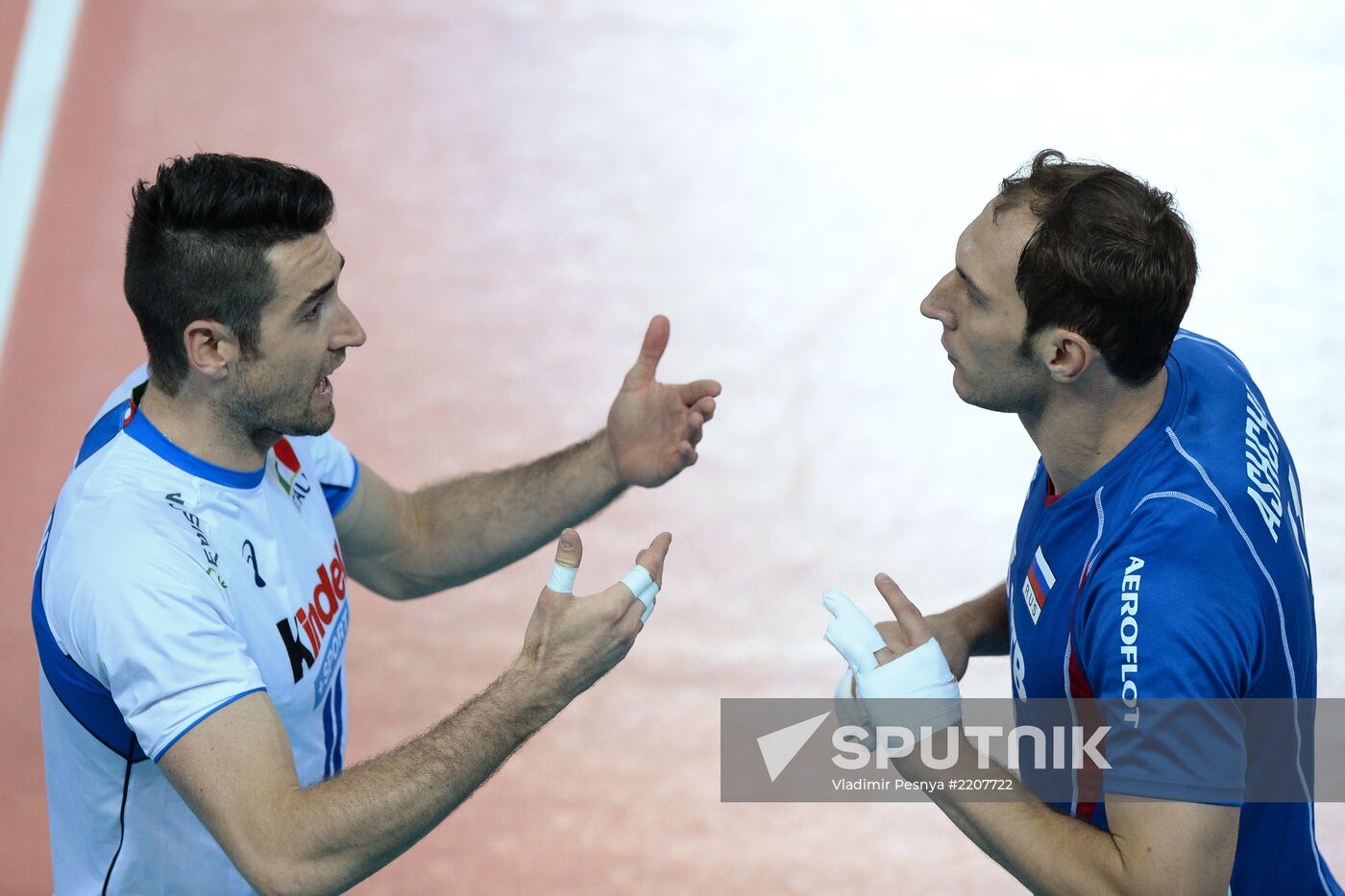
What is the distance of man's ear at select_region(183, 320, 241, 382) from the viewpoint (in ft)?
10.7

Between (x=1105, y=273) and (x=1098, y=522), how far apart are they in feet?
1.68

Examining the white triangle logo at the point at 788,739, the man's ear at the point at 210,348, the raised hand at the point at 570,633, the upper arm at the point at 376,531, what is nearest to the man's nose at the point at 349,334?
the man's ear at the point at 210,348

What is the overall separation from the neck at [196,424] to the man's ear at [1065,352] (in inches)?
70.2

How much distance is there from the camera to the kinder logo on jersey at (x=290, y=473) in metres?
3.60

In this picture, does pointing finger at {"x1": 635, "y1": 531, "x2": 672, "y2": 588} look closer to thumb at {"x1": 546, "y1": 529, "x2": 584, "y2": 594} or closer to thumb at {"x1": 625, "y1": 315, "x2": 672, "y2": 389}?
thumb at {"x1": 546, "y1": 529, "x2": 584, "y2": 594}

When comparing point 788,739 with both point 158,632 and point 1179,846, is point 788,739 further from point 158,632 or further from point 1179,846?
point 158,632

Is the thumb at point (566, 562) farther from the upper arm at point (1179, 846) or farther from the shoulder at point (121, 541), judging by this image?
the upper arm at point (1179, 846)

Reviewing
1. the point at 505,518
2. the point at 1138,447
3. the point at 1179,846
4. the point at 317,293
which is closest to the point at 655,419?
the point at 505,518

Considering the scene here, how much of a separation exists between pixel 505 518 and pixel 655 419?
1.69 ft

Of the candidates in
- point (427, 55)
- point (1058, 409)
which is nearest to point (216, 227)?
point (1058, 409)

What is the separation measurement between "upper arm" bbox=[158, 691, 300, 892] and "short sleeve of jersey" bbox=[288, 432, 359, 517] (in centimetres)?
97

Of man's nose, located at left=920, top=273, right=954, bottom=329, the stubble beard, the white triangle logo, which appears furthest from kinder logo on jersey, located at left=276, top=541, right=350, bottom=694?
the white triangle logo

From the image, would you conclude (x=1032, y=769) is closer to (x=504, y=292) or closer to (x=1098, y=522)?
(x=1098, y=522)

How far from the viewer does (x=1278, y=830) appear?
10.3 ft
